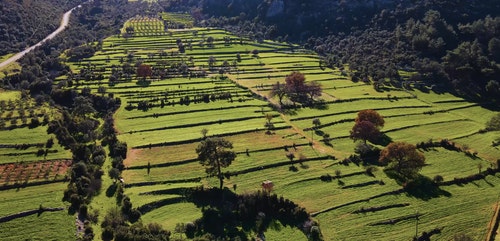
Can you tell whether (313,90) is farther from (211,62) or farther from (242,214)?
(242,214)

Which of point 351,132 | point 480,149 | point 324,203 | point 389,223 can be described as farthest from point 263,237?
point 480,149

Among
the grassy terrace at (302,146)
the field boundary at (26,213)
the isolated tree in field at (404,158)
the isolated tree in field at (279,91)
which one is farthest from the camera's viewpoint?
the isolated tree in field at (279,91)

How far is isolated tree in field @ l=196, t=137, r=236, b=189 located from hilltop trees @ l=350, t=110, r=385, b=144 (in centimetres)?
3385

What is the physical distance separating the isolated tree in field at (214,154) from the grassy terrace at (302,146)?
3529 millimetres

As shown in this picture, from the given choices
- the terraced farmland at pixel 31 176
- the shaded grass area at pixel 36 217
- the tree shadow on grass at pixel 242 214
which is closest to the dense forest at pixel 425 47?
the terraced farmland at pixel 31 176

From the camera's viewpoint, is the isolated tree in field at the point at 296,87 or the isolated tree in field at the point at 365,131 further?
the isolated tree in field at the point at 296,87

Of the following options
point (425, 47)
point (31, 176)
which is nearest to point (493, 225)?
point (31, 176)

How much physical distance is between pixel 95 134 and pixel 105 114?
18062 mm

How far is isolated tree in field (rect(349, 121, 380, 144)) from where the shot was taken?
98.3 meters

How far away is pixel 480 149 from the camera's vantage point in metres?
99.9

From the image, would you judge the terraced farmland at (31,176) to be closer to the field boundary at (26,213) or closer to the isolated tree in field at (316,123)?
the field boundary at (26,213)

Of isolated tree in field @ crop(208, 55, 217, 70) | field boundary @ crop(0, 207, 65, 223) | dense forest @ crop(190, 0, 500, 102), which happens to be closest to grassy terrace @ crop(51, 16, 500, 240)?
isolated tree in field @ crop(208, 55, 217, 70)

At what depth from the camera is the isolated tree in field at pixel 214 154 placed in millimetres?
79438

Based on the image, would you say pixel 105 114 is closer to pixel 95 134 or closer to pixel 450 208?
pixel 95 134
